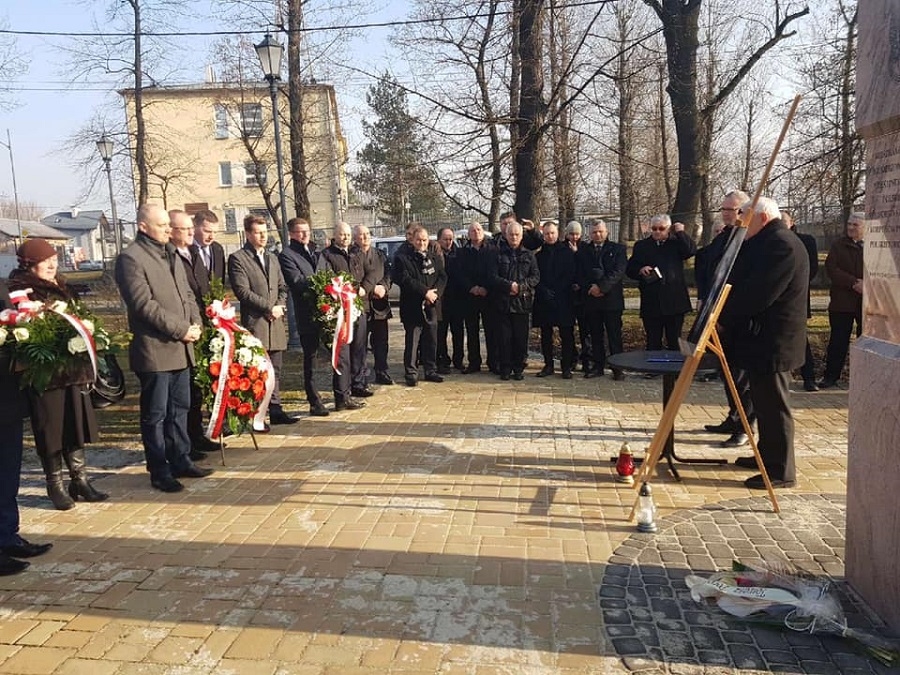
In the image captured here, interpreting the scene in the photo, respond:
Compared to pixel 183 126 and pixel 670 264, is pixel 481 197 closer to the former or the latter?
pixel 670 264

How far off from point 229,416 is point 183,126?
40.7m

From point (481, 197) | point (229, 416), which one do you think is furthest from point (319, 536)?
point (481, 197)

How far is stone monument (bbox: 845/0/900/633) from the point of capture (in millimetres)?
3182

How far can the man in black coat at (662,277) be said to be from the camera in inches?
348

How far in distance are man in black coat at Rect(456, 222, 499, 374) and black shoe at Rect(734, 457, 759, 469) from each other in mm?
4427

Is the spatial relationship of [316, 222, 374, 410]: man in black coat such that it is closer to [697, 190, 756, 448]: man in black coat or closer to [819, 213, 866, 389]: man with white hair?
[697, 190, 756, 448]: man in black coat

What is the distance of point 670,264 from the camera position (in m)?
8.93

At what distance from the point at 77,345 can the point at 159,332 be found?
59cm

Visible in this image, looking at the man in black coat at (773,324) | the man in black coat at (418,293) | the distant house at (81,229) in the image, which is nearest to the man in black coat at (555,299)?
the man in black coat at (418,293)

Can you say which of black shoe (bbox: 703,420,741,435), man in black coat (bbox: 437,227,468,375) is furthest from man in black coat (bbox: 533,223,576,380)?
black shoe (bbox: 703,420,741,435)

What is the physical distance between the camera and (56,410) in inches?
199

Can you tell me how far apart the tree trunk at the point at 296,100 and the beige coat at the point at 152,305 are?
36.6ft

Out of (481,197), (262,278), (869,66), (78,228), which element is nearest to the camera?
(869,66)

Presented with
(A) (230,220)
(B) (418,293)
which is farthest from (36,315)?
(A) (230,220)
